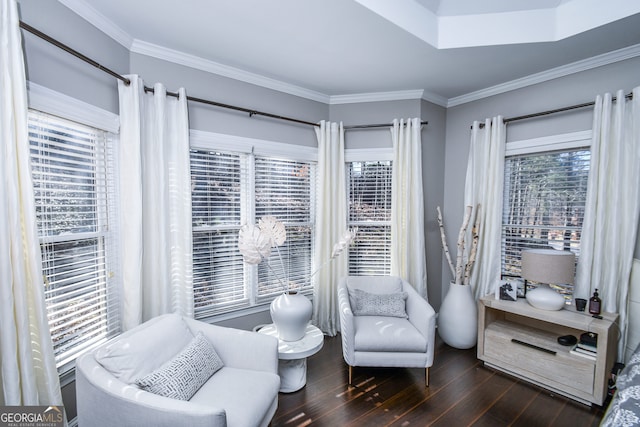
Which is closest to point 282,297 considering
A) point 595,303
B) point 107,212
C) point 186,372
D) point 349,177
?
point 186,372

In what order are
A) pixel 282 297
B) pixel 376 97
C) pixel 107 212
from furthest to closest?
pixel 376 97 → pixel 282 297 → pixel 107 212

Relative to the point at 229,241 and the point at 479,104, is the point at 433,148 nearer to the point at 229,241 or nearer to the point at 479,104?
the point at 479,104

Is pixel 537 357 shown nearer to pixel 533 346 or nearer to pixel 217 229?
pixel 533 346

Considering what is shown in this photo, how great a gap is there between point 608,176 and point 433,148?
1497 millimetres

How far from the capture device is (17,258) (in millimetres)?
1320

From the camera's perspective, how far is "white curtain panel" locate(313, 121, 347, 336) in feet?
10.4

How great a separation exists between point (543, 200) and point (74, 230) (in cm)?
379

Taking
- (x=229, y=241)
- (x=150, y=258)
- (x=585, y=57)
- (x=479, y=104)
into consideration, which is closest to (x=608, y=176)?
(x=585, y=57)

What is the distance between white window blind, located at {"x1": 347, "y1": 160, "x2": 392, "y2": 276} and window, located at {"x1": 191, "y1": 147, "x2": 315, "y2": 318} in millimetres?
489

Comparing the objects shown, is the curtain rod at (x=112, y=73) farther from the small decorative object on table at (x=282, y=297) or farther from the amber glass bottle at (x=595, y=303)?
the amber glass bottle at (x=595, y=303)

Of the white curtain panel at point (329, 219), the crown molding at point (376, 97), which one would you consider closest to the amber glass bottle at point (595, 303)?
the white curtain panel at point (329, 219)

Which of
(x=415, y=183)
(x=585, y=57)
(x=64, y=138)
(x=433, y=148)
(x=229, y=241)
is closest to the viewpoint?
(x=64, y=138)

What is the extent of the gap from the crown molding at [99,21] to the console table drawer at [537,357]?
3.80 metres

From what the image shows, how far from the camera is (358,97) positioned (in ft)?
10.8
